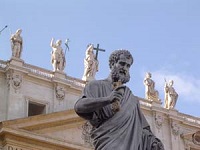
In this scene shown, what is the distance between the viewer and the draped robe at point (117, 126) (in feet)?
13.7

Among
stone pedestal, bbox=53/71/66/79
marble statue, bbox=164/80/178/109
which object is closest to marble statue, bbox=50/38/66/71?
stone pedestal, bbox=53/71/66/79

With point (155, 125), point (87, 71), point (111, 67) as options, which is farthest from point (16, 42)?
point (111, 67)

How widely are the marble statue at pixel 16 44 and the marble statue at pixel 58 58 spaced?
4.94ft

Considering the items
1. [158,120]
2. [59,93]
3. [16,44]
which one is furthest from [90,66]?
[158,120]

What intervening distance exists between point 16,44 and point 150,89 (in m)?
6.50

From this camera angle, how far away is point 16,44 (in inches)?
965

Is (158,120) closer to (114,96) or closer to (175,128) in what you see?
(175,128)

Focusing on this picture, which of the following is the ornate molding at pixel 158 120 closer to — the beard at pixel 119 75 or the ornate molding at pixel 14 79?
the ornate molding at pixel 14 79

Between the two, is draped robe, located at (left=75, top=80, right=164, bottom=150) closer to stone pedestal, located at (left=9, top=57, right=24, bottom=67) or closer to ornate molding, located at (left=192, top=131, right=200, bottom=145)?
stone pedestal, located at (left=9, top=57, right=24, bottom=67)

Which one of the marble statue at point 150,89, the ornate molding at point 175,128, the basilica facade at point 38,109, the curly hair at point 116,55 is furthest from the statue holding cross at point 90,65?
the curly hair at point 116,55

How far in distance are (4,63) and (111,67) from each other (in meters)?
19.9

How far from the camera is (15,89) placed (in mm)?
Result: 23625

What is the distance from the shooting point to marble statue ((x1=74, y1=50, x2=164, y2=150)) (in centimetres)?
415

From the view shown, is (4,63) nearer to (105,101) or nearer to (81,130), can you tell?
(81,130)
